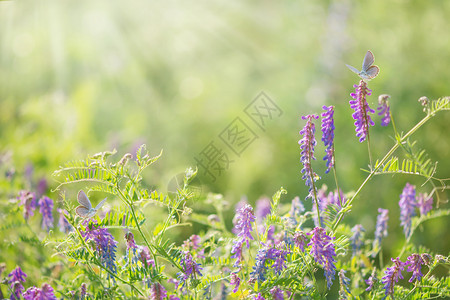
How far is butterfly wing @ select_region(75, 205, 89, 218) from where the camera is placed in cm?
120

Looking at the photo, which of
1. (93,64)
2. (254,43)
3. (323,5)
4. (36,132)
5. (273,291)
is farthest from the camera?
(254,43)

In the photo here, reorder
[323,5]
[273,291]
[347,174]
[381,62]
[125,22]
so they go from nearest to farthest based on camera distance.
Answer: [273,291] < [347,174] < [381,62] < [323,5] < [125,22]

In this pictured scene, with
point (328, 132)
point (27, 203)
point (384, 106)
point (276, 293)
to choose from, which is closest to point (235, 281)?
point (276, 293)

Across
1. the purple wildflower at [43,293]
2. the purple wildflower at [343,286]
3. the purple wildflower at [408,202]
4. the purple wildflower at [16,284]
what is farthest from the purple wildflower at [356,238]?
the purple wildflower at [16,284]

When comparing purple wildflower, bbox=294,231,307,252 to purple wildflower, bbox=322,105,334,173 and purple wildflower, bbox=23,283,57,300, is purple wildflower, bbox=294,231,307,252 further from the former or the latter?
purple wildflower, bbox=23,283,57,300

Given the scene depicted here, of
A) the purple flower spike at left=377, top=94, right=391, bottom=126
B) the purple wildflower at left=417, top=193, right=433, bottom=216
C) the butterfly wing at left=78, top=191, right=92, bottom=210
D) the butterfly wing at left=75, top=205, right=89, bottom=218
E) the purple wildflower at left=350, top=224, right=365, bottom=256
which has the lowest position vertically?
the purple wildflower at left=417, top=193, right=433, bottom=216

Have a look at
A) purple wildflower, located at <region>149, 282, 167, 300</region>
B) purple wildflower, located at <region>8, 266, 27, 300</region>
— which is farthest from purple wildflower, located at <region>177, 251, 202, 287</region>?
purple wildflower, located at <region>8, 266, 27, 300</region>

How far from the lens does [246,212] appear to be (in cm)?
132

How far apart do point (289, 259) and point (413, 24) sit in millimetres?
4208

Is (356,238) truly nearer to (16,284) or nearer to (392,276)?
(392,276)

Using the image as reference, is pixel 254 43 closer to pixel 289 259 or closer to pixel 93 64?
pixel 93 64

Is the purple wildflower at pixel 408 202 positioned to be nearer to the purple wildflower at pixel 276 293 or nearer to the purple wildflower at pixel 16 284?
the purple wildflower at pixel 276 293

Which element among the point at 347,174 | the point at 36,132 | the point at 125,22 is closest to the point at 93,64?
the point at 125,22

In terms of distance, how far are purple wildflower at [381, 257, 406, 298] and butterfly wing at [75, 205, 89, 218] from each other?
80cm
